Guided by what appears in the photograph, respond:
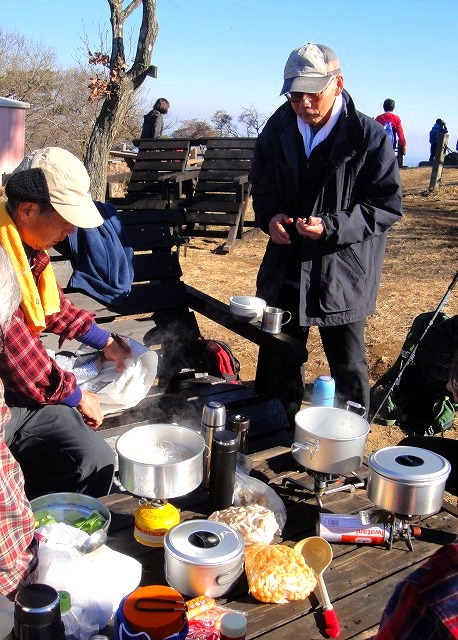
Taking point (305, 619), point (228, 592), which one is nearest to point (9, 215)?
point (228, 592)

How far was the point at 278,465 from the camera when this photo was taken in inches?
98.6

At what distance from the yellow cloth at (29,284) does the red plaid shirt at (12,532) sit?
38.0 inches

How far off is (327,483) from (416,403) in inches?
83.9

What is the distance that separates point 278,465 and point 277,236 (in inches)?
49.1

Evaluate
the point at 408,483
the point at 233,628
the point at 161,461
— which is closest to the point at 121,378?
the point at 161,461

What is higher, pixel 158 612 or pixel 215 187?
pixel 215 187

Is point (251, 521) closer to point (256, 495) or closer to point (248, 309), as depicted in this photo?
point (256, 495)

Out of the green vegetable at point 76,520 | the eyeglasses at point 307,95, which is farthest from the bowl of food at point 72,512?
the eyeglasses at point 307,95

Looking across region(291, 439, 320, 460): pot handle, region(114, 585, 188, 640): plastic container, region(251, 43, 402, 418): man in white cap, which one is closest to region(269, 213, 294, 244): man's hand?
region(251, 43, 402, 418): man in white cap

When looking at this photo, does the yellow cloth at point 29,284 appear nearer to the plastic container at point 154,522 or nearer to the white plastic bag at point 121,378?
the white plastic bag at point 121,378

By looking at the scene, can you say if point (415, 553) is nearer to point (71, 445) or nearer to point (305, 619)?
point (305, 619)

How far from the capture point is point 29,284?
8.31ft

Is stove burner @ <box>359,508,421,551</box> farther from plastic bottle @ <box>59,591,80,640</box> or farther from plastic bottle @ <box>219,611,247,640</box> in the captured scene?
plastic bottle @ <box>59,591,80,640</box>

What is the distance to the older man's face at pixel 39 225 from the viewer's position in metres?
2.44
